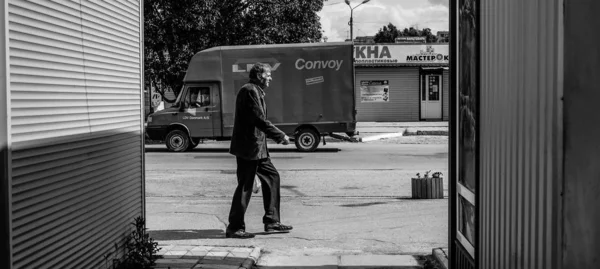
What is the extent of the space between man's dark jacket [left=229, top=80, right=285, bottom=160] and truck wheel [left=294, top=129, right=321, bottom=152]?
12.7 m

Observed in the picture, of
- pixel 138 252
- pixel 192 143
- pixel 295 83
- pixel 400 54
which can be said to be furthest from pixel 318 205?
pixel 400 54

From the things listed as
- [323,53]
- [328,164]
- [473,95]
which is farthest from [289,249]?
[323,53]

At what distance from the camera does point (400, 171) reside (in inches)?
600

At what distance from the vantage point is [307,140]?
21.1 meters

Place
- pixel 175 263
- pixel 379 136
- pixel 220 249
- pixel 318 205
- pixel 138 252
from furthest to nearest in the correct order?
pixel 379 136 < pixel 318 205 < pixel 220 249 < pixel 175 263 < pixel 138 252

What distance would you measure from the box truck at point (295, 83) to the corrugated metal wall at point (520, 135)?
52.8 feet

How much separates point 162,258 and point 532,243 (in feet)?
13.2

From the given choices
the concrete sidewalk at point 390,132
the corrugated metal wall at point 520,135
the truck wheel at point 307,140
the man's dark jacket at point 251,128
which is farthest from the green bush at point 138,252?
the concrete sidewalk at point 390,132

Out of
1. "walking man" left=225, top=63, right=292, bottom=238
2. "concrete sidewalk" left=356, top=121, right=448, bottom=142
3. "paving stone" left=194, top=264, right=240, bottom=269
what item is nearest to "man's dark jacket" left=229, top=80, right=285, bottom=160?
"walking man" left=225, top=63, right=292, bottom=238

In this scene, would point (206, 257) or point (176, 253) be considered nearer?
point (206, 257)

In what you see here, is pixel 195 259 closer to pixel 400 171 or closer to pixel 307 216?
pixel 307 216

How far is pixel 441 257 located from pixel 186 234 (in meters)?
3.10

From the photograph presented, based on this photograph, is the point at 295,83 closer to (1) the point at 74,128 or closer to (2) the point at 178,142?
(2) the point at 178,142

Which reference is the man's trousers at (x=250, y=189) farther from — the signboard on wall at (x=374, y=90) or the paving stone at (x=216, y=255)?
the signboard on wall at (x=374, y=90)
